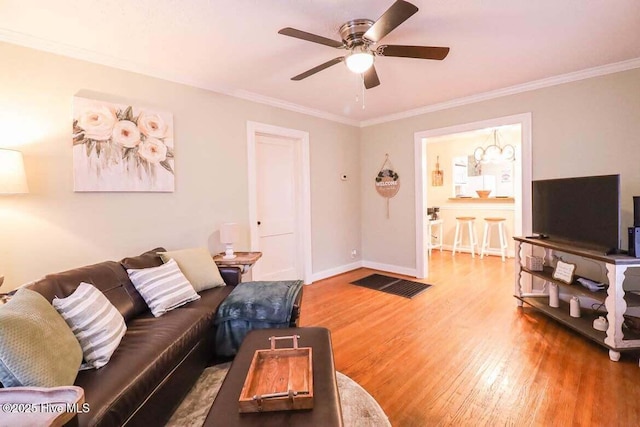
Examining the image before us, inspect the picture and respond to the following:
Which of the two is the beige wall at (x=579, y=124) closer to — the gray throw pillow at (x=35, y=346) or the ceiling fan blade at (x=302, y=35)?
the ceiling fan blade at (x=302, y=35)

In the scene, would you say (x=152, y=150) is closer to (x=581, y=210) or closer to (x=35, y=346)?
(x=35, y=346)

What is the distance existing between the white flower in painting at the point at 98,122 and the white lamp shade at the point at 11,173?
576 millimetres

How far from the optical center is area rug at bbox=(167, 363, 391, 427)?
5.49ft

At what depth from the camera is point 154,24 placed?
2.08 metres

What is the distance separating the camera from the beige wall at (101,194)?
2.19m

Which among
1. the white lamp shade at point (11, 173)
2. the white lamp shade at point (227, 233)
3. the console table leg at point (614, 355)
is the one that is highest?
the white lamp shade at point (11, 173)

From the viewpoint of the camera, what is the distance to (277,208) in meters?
4.11

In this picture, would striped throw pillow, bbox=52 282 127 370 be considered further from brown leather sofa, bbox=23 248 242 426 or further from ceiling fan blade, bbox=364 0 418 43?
ceiling fan blade, bbox=364 0 418 43

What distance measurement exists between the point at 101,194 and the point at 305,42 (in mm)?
2177

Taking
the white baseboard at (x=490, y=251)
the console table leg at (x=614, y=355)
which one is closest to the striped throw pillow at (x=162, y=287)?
the console table leg at (x=614, y=355)

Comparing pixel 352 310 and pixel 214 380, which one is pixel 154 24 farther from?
pixel 352 310

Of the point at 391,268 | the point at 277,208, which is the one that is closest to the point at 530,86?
the point at 391,268

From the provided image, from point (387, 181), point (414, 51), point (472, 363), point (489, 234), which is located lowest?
point (472, 363)

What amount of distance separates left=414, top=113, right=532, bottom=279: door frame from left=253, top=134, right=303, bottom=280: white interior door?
1.80m
